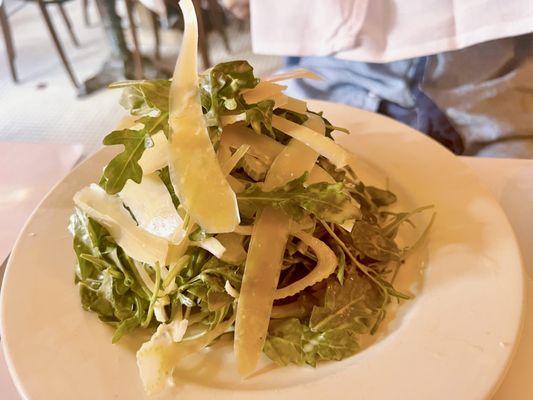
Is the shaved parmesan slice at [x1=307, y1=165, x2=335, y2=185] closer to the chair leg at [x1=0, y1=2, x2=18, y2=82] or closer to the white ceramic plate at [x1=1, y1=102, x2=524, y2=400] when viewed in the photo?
the white ceramic plate at [x1=1, y1=102, x2=524, y2=400]

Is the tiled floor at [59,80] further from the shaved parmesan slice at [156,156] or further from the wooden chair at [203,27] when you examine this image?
the shaved parmesan slice at [156,156]

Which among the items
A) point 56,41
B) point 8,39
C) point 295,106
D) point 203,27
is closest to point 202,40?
point 203,27

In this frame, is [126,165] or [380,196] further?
[380,196]

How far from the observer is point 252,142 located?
682 mm

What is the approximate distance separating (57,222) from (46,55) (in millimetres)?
2267

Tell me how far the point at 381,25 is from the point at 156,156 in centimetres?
61

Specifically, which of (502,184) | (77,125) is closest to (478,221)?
(502,184)

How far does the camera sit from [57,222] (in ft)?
2.56

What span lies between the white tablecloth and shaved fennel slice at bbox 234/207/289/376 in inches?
10.5

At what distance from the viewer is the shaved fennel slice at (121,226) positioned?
25.3 inches

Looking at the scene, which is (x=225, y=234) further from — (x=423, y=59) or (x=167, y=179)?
(x=423, y=59)

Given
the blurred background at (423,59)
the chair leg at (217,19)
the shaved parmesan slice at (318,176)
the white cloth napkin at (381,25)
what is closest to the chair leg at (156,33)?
the chair leg at (217,19)

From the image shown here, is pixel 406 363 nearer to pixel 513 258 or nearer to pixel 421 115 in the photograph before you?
pixel 513 258

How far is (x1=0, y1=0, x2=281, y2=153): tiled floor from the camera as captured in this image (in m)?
2.16
